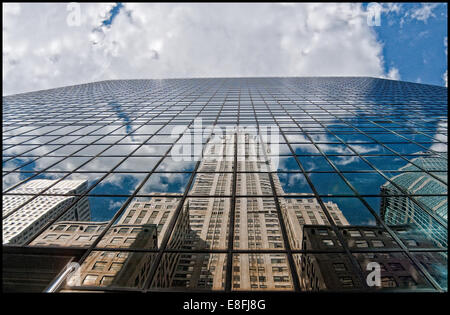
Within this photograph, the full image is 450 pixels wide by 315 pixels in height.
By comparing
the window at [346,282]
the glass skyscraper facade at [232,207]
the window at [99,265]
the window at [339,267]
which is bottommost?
the window at [99,265]

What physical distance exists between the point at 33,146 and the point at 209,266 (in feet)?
54.8

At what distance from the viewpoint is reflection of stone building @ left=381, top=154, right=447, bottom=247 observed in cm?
727

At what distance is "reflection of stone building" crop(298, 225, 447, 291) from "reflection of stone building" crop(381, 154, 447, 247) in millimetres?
585

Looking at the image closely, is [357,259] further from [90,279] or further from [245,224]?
[90,279]

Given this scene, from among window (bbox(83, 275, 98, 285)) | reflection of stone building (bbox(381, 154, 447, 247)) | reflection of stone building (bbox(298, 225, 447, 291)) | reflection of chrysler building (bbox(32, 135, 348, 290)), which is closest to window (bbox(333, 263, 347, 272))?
reflection of stone building (bbox(298, 225, 447, 291))

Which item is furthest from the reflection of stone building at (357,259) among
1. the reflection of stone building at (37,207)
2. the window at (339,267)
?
the reflection of stone building at (37,207)

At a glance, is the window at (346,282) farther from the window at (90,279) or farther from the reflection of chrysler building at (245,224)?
the window at (90,279)

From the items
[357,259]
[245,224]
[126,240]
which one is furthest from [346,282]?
[126,240]

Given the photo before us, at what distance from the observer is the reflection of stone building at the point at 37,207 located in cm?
764

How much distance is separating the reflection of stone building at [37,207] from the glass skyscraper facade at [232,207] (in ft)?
0.24

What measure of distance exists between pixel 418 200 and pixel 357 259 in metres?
4.61
